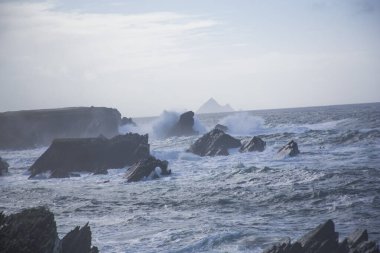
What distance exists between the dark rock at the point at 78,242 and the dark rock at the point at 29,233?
0.92 metres

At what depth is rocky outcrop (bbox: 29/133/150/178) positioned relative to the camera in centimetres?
4025

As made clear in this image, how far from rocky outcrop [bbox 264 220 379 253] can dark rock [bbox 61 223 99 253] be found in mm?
6106

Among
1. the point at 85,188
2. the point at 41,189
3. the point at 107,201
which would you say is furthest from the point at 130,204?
the point at 41,189

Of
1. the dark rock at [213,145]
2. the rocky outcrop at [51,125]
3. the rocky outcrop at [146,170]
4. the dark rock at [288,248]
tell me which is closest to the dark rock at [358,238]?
the dark rock at [288,248]

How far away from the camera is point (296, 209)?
19.7 metres

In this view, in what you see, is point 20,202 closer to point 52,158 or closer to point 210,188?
point 210,188

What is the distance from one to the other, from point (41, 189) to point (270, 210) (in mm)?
18635

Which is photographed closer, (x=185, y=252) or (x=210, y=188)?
(x=185, y=252)

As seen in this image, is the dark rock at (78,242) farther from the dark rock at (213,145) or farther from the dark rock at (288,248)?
the dark rock at (213,145)

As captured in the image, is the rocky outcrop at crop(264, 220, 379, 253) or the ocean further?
the ocean

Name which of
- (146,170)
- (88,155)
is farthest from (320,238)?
(88,155)

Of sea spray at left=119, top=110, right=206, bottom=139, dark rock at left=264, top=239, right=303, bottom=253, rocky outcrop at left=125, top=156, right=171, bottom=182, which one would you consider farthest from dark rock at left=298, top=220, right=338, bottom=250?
sea spray at left=119, top=110, right=206, bottom=139

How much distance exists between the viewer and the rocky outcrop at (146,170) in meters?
Result: 32.4

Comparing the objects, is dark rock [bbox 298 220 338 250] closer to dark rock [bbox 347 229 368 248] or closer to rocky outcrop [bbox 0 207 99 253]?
dark rock [bbox 347 229 368 248]
